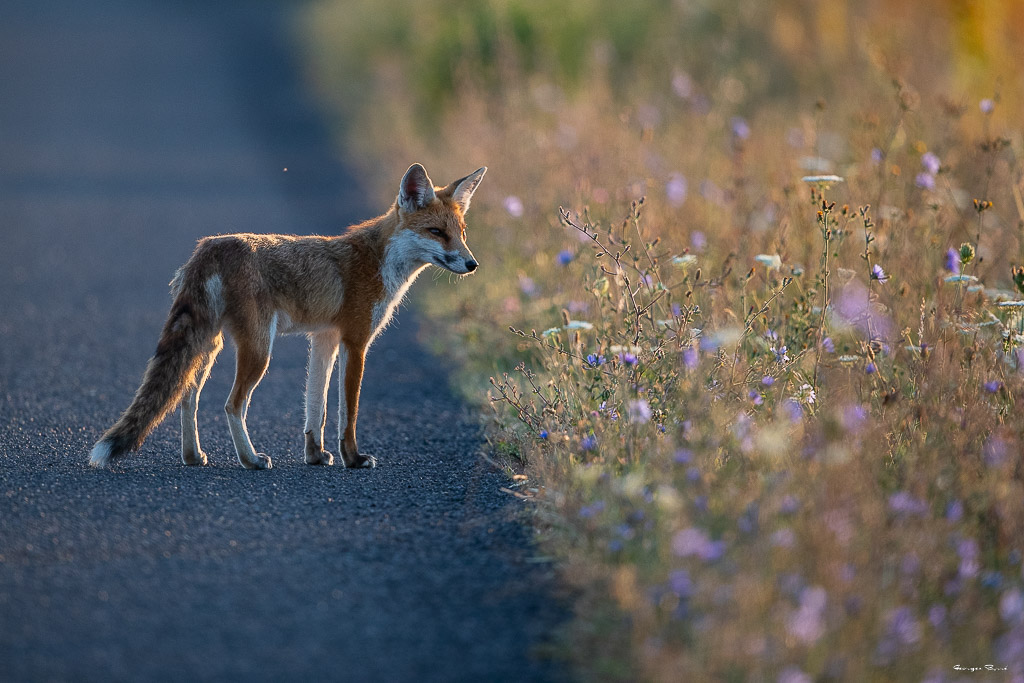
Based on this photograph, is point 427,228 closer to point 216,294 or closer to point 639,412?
point 216,294

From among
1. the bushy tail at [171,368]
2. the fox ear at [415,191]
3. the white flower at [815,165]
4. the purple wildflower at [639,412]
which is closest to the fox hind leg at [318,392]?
the bushy tail at [171,368]

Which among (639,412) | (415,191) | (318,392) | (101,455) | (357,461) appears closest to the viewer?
(639,412)

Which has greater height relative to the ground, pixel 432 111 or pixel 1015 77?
pixel 432 111

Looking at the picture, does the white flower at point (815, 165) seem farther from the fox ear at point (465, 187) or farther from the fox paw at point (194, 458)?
the fox paw at point (194, 458)

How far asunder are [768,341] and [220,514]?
2864 mm

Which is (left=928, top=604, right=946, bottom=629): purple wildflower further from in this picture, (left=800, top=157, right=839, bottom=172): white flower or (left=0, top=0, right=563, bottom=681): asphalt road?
(left=800, top=157, right=839, bottom=172): white flower

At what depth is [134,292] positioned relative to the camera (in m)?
9.28

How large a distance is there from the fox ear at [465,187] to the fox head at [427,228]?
0.51 ft

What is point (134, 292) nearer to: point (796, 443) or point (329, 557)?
point (329, 557)

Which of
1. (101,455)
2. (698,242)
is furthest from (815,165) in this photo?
(101,455)

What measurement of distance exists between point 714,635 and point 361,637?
1157 mm

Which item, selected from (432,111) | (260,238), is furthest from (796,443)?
(432,111)

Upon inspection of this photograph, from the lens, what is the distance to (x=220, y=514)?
4.58m

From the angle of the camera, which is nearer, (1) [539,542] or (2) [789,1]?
(1) [539,542]
